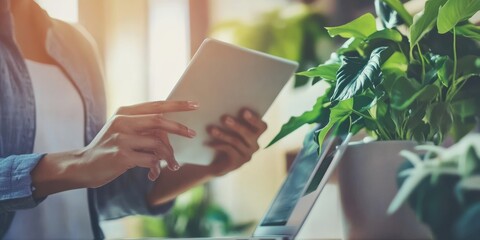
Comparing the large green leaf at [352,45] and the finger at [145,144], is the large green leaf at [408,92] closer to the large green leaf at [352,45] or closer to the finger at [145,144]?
the large green leaf at [352,45]

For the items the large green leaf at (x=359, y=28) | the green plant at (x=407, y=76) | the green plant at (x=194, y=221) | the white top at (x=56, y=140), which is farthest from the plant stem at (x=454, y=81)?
the white top at (x=56, y=140)

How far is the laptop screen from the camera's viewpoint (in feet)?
2.98

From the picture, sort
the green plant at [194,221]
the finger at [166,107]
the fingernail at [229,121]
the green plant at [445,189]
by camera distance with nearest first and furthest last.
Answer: the green plant at [445,189], the finger at [166,107], the fingernail at [229,121], the green plant at [194,221]

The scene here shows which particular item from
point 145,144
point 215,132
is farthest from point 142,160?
point 215,132

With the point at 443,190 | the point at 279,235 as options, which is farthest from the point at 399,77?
the point at 279,235

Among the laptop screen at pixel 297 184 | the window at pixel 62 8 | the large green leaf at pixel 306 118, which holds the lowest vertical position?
the laptop screen at pixel 297 184

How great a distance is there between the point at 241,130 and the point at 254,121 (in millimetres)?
26

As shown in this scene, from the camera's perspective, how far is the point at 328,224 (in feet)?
3.99

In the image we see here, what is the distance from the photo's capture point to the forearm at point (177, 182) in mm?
1020

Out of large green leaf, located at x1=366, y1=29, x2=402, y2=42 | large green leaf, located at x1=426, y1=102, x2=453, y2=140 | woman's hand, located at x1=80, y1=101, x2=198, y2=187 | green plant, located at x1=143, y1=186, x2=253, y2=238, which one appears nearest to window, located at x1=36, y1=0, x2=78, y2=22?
woman's hand, located at x1=80, y1=101, x2=198, y2=187

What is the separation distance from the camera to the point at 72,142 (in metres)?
1.00

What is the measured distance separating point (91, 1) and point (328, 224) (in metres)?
0.59

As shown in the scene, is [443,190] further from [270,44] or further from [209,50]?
[270,44]

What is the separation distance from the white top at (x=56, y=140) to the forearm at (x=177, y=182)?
0.11 metres
